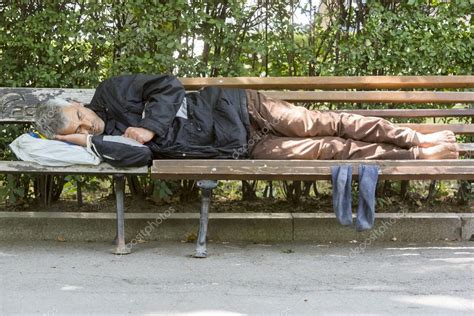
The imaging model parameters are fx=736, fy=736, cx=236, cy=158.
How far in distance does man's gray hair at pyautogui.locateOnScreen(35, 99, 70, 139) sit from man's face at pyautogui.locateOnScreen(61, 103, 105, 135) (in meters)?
0.03

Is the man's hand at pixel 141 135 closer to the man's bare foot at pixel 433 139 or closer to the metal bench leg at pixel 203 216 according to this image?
the metal bench leg at pixel 203 216

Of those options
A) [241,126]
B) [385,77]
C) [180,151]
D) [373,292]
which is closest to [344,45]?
[385,77]

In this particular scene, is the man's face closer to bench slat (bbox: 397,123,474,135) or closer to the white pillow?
the white pillow

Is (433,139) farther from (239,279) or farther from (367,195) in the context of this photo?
(239,279)

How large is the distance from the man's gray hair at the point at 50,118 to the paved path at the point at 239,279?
0.85 meters

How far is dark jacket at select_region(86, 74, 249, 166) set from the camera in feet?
16.5

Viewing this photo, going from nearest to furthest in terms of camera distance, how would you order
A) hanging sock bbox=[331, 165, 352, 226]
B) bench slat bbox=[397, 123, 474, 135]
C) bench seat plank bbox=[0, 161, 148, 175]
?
hanging sock bbox=[331, 165, 352, 226]
bench seat plank bbox=[0, 161, 148, 175]
bench slat bbox=[397, 123, 474, 135]

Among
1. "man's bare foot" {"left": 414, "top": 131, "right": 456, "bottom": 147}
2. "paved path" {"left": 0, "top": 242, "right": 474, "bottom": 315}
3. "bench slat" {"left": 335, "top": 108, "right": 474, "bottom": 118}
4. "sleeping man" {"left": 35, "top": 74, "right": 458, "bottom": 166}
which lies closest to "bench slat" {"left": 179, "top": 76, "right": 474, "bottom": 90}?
"bench slat" {"left": 335, "top": 108, "right": 474, "bottom": 118}

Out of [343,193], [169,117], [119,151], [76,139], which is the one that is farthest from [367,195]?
[76,139]

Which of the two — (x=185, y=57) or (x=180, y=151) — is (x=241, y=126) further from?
(x=185, y=57)

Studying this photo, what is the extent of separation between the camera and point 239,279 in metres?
4.39

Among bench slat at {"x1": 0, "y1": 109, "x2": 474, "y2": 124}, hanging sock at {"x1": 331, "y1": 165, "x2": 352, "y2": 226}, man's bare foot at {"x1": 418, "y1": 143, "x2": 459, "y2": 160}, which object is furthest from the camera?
bench slat at {"x1": 0, "y1": 109, "x2": 474, "y2": 124}

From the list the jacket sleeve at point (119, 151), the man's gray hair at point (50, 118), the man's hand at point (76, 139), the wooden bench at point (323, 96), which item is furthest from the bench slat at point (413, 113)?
the man's gray hair at point (50, 118)

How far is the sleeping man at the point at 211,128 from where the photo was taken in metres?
5.01
